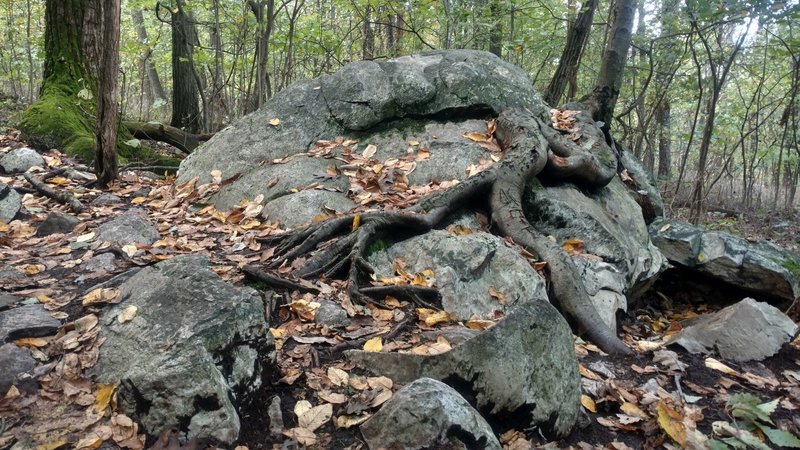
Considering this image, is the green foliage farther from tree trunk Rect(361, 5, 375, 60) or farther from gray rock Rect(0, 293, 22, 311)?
tree trunk Rect(361, 5, 375, 60)

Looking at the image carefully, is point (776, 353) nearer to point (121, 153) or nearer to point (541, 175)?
point (541, 175)

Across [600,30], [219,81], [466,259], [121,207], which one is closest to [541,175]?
[466,259]

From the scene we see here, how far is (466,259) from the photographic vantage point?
409cm

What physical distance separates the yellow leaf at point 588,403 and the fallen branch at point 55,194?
4558 millimetres

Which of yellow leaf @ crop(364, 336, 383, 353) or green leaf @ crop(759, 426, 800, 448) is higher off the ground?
yellow leaf @ crop(364, 336, 383, 353)

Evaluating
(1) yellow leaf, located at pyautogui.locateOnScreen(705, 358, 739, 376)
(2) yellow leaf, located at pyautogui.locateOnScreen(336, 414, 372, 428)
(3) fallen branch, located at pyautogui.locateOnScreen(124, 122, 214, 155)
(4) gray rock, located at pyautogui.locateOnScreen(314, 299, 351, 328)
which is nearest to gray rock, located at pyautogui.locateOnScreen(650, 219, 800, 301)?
(1) yellow leaf, located at pyautogui.locateOnScreen(705, 358, 739, 376)

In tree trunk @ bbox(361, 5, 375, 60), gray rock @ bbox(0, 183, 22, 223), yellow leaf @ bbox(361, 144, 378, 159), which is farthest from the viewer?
tree trunk @ bbox(361, 5, 375, 60)

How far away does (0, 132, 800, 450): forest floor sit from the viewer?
2408mm

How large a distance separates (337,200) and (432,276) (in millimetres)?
1456

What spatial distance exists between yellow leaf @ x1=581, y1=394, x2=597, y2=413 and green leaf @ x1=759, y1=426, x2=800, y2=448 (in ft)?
2.76

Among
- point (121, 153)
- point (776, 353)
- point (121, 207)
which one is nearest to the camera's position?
point (776, 353)

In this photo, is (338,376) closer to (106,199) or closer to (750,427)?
(750,427)

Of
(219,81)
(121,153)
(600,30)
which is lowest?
(121,153)

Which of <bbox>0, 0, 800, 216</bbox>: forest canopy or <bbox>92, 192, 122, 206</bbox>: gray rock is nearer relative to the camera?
<bbox>92, 192, 122, 206</bbox>: gray rock
